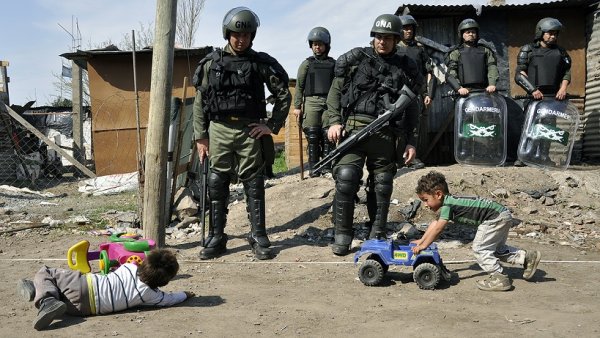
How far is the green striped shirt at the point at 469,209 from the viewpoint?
4.37 m

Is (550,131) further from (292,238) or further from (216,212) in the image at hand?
(216,212)

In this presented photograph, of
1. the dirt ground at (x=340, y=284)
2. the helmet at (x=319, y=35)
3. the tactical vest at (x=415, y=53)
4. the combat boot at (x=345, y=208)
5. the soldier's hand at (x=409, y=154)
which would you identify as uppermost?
the helmet at (x=319, y=35)

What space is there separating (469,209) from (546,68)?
16.5 feet

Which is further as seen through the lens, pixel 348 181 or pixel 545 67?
pixel 545 67

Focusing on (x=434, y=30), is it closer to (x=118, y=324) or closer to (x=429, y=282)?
(x=429, y=282)

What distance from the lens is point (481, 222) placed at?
4465mm

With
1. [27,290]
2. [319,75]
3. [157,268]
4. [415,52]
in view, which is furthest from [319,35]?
[27,290]

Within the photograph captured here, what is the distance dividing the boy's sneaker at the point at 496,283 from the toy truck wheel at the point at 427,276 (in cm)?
34

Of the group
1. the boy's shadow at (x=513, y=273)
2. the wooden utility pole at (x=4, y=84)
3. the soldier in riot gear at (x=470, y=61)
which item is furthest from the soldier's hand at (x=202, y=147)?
the wooden utility pole at (x=4, y=84)

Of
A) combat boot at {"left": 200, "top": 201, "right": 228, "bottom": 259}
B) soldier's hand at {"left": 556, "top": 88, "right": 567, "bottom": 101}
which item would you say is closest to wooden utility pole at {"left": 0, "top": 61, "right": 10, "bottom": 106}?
combat boot at {"left": 200, "top": 201, "right": 228, "bottom": 259}

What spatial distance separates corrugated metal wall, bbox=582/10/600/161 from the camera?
35.0ft

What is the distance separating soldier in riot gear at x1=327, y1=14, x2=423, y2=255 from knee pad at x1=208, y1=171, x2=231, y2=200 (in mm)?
1044

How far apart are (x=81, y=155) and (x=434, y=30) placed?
8.49m

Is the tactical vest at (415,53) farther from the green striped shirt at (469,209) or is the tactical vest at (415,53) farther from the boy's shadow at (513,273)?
the green striped shirt at (469,209)
